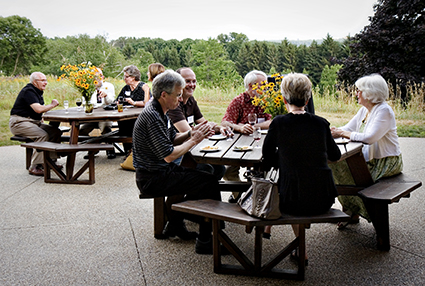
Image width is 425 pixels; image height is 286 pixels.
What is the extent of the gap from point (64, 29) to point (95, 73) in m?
13.9

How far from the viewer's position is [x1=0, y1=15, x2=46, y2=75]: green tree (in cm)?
2555

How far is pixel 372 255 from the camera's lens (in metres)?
3.11

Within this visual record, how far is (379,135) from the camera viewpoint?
11.1ft

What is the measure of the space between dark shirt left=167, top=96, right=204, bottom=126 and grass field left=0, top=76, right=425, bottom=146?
15.7 feet

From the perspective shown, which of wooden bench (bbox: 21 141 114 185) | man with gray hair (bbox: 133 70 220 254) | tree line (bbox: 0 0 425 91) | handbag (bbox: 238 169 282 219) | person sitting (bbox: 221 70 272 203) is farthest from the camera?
tree line (bbox: 0 0 425 91)

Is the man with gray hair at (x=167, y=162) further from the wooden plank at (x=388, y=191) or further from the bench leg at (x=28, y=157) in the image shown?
the bench leg at (x=28, y=157)

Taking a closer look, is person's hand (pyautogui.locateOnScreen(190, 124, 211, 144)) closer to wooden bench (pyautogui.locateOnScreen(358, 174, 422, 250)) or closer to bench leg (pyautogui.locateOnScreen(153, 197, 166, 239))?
bench leg (pyautogui.locateOnScreen(153, 197, 166, 239))

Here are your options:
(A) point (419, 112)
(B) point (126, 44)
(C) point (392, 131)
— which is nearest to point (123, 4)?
(B) point (126, 44)

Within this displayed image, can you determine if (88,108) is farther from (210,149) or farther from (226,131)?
(210,149)

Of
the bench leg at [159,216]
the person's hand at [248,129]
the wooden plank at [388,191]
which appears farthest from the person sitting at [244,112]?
the wooden plank at [388,191]

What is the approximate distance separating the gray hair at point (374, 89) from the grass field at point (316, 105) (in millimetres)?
4745

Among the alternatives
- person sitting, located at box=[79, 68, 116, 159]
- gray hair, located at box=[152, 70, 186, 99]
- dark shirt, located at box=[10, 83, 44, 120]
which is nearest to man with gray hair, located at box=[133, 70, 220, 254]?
gray hair, located at box=[152, 70, 186, 99]

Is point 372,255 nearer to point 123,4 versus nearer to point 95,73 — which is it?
point 95,73

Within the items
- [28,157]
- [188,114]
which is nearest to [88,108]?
[28,157]
